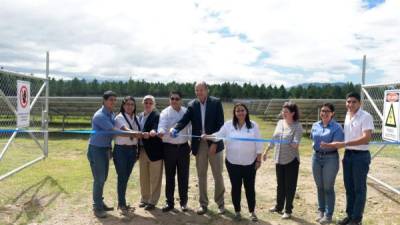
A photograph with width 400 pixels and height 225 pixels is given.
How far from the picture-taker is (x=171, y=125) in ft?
19.6

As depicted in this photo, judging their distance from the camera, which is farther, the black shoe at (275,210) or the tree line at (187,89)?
the tree line at (187,89)

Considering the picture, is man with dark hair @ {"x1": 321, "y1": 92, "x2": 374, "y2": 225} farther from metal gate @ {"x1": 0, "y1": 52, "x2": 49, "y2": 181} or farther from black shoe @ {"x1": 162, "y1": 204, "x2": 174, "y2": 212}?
metal gate @ {"x1": 0, "y1": 52, "x2": 49, "y2": 181}

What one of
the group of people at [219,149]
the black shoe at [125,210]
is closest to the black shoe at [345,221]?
the group of people at [219,149]

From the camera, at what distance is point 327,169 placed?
5398 mm

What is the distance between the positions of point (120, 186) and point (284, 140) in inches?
98.1

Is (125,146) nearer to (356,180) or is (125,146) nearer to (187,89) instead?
(356,180)

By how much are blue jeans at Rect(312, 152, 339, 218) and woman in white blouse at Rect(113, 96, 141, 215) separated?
8.44ft

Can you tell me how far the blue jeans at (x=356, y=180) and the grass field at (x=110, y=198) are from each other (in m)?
0.52

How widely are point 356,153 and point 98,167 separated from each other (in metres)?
3.57

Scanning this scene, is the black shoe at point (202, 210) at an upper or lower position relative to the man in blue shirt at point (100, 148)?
lower

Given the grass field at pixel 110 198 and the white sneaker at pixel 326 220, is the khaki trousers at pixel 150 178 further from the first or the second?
the white sneaker at pixel 326 220

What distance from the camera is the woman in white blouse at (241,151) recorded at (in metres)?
5.49

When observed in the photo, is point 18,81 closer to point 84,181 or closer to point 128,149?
point 84,181

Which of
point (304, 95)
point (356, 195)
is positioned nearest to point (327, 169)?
point (356, 195)
